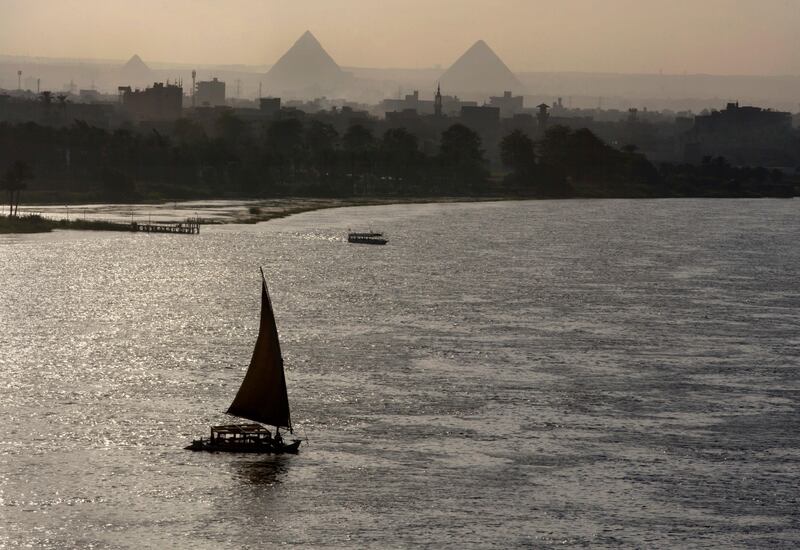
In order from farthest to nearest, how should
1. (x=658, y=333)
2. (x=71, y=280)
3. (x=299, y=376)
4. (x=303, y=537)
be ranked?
(x=71, y=280)
(x=658, y=333)
(x=299, y=376)
(x=303, y=537)

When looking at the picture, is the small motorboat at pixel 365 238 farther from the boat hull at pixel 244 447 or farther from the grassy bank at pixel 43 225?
the boat hull at pixel 244 447

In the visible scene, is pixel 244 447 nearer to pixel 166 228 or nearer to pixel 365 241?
pixel 365 241

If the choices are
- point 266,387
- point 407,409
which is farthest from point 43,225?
point 266,387

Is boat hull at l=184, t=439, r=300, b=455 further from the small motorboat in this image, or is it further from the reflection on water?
the small motorboat

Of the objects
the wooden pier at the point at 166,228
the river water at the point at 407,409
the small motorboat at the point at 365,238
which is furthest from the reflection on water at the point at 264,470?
the wooden pier at the point at 166,228

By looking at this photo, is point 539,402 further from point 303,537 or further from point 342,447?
point 303,537

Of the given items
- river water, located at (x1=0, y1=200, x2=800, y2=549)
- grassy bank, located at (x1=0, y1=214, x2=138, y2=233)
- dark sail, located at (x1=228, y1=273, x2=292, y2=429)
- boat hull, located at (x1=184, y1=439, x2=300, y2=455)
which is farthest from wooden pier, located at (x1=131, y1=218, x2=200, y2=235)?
boat hull, located at (x1=184, y1=439, x2=300, y2=455)

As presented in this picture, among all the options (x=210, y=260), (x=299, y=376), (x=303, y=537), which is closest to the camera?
(x=303, y=537)

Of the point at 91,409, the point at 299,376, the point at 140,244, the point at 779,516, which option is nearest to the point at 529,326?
the point at 299,376
